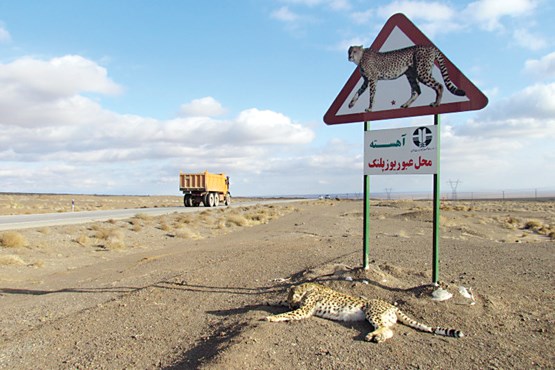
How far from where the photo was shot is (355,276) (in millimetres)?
6926

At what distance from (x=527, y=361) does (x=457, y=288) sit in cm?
199

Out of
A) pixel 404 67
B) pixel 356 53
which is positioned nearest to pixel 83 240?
pixel 356 53

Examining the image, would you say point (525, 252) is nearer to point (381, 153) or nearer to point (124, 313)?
point (381, 153)

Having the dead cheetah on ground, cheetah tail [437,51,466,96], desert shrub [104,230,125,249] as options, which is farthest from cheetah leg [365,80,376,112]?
desert shrub [104,230,125,249]

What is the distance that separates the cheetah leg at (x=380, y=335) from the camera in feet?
15.1

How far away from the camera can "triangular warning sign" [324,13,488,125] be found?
236 inches

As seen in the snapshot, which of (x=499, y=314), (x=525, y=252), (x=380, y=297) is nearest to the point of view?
(x=499, y=314)

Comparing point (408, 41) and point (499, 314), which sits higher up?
point (408, 41)

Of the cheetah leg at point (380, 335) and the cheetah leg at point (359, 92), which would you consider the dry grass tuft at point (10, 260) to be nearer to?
the cheetah leg at point (359, 92)

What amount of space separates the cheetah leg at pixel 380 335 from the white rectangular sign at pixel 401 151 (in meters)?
2.35

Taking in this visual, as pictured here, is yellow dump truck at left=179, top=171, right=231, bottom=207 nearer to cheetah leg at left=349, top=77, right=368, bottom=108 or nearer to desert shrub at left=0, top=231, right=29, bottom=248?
desert shrub at left=0, top=231, right=29, bottom=248

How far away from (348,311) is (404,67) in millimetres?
3506

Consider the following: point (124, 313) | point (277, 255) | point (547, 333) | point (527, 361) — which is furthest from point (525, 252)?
point (124, 313)

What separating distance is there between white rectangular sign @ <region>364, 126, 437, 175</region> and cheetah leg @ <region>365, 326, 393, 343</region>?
2.35m
